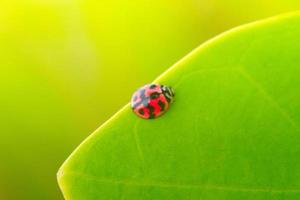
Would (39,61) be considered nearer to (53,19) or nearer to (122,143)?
(53,19)

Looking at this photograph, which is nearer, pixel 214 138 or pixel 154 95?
pixel 214 138

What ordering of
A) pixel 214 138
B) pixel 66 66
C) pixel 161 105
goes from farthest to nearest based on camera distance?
pixel 66 66, pixel 161 105, pixel 214 138

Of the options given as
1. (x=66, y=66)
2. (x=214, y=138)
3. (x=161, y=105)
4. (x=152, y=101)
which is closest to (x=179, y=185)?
Result: (x=214, y=138)

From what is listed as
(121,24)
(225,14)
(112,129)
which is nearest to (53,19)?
(121,24)

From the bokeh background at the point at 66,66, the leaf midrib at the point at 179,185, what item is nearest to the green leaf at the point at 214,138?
the leaf midrib at the point at 179,185

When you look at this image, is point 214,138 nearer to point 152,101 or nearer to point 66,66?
point 152,101

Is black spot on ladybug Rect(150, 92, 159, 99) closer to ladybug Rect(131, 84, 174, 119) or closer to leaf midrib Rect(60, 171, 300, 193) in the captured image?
ladybug Rect(131, 84, 174, 119)
